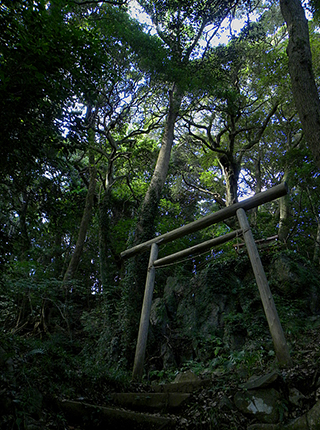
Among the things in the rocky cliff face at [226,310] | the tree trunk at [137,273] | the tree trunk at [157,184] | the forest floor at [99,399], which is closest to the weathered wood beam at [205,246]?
the tree trunk at [137,273]

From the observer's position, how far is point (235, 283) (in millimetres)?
8102

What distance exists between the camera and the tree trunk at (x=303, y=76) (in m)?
4.75

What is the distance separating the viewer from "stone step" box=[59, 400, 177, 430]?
8.90 ft

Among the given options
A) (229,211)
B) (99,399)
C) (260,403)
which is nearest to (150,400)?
(99,399)

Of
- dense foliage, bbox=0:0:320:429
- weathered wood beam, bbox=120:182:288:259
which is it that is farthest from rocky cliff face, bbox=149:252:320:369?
weathered wood beam, bbox=120:182:288:259

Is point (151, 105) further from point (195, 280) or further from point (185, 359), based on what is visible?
point (185, 359)

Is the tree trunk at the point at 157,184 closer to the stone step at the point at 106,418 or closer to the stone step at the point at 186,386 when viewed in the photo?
the stone step at the point at 186,386

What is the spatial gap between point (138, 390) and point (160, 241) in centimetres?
330

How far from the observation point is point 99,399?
3.30 meters

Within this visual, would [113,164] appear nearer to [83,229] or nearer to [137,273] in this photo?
[83,229]

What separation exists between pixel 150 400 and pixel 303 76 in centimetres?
582

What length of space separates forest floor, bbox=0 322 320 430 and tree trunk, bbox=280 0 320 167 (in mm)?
3303

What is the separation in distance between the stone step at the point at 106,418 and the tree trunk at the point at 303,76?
14.1 ft

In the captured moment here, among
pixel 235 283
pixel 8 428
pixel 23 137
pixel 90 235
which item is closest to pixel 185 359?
pixel 235 283
